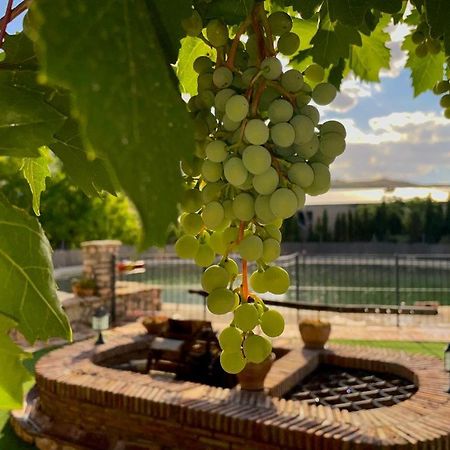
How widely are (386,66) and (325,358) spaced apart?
13.6ft

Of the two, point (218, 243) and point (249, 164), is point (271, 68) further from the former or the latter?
point (218, 243)

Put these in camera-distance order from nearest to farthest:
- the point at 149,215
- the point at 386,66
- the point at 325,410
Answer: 1. the point at 149,215
2. the point at 386,66
3. the point at 325,410

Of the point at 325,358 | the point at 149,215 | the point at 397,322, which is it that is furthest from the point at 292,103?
the point at 397,322

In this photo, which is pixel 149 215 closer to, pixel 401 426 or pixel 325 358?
pixel 401 426

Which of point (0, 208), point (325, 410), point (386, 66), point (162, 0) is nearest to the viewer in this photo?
point (162, 0)

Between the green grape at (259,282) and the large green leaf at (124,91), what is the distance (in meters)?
0.35

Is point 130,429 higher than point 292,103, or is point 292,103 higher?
point 292,103

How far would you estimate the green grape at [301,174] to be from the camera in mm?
607

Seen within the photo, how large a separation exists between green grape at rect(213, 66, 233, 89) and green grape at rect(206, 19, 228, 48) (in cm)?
6

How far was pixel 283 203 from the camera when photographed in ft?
Answer: 1.89

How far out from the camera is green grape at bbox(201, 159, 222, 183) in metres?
0.62

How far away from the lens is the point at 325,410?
12.0ft

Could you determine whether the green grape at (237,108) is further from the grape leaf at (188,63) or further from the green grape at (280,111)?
the grape leaf at (188,63)

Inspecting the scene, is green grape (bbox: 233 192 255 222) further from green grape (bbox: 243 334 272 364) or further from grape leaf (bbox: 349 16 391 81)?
grape leaf (bbox: 349 16 391 81)
